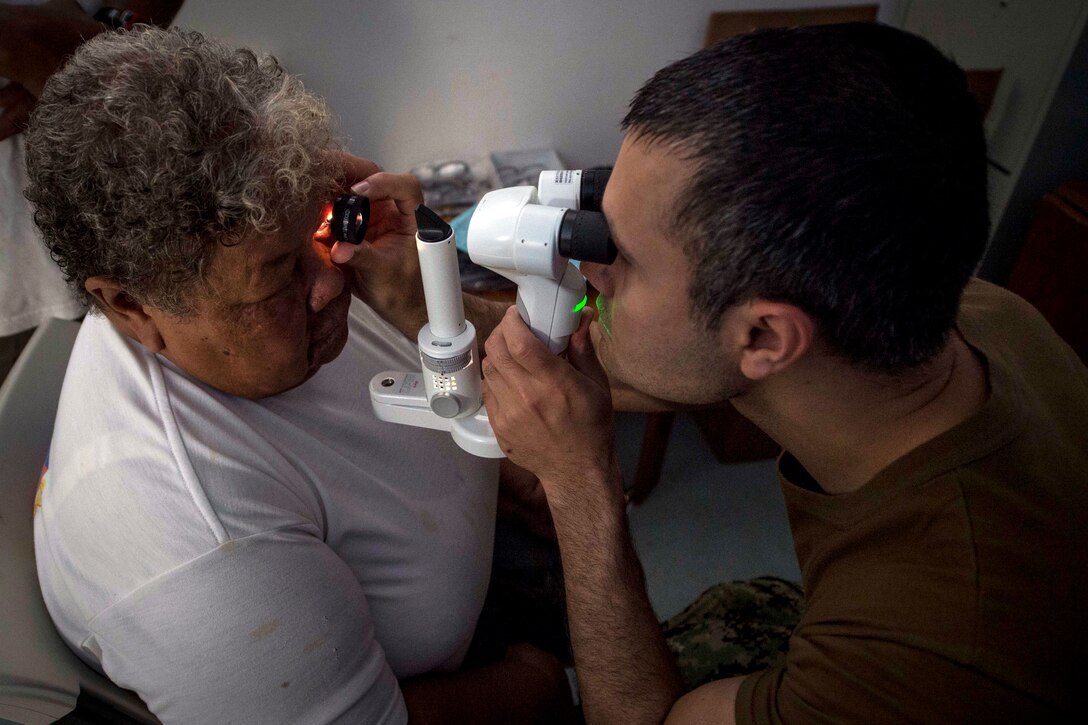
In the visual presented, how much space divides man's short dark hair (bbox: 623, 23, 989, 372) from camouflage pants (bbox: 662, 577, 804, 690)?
627 millimetres

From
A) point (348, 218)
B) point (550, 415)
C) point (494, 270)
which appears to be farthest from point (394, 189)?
point (550, 415)

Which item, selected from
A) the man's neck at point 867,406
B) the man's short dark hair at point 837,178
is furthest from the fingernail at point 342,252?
the man's neck at point 867,406

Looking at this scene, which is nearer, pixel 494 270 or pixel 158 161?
pixel 158 161

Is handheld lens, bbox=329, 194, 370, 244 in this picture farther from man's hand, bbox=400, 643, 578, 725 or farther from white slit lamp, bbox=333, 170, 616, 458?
man's hand, bbox=400, 643, 578, 725

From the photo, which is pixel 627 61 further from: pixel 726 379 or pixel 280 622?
pixel 280 622

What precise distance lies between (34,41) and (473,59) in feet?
3.89

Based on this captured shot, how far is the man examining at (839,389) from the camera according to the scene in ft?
2.52

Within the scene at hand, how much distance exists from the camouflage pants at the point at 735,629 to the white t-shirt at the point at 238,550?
41 cm

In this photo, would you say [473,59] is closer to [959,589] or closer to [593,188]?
[593,188]

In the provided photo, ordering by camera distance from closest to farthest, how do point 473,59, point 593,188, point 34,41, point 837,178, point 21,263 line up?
point 837,178
point 593,188
point 34,41
point 21,263
point 473,59

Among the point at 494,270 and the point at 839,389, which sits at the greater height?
the point at 494,270

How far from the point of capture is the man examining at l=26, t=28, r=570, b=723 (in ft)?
2.70

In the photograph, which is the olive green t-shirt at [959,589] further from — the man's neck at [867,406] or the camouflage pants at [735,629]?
the camouflage pants at [735,629]

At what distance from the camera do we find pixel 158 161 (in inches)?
31.7
